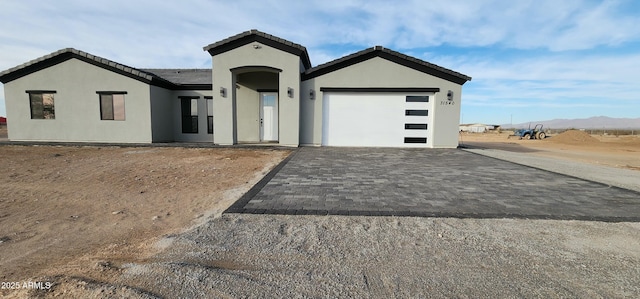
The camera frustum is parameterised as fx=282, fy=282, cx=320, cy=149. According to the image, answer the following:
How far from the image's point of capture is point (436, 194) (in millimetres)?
5168

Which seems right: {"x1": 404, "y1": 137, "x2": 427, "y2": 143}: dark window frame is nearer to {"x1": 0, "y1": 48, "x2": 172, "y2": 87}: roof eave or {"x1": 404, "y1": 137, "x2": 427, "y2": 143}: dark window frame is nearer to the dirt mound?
{"x1": 0, "y1": 48, "x2": 172, "y2": 87}: roof eave

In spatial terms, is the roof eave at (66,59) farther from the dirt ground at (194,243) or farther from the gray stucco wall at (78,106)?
the dirt ground at (194,243)

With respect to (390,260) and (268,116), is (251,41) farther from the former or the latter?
(390,260)

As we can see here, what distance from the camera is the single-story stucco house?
12.3m

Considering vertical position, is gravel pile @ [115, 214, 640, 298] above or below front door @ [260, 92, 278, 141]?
below

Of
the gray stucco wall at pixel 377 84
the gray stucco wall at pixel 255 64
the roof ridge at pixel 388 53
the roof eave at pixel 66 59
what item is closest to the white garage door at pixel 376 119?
the gray stucco wall at pixel 377 84

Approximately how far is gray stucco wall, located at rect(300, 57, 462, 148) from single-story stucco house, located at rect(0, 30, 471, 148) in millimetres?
45

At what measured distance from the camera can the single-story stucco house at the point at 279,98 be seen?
12344mm

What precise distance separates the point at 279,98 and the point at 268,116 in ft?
10.2

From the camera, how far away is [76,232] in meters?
3.65

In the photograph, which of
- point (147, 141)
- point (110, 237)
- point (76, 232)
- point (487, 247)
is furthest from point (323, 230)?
point (147, 141)

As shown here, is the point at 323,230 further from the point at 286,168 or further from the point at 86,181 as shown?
the point at 86,181

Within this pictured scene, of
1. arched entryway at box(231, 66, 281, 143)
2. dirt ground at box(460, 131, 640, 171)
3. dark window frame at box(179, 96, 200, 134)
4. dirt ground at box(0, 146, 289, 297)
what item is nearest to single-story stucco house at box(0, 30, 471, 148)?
dark window frame at box(179, 96, 200, 134)

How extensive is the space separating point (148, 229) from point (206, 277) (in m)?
1.82
